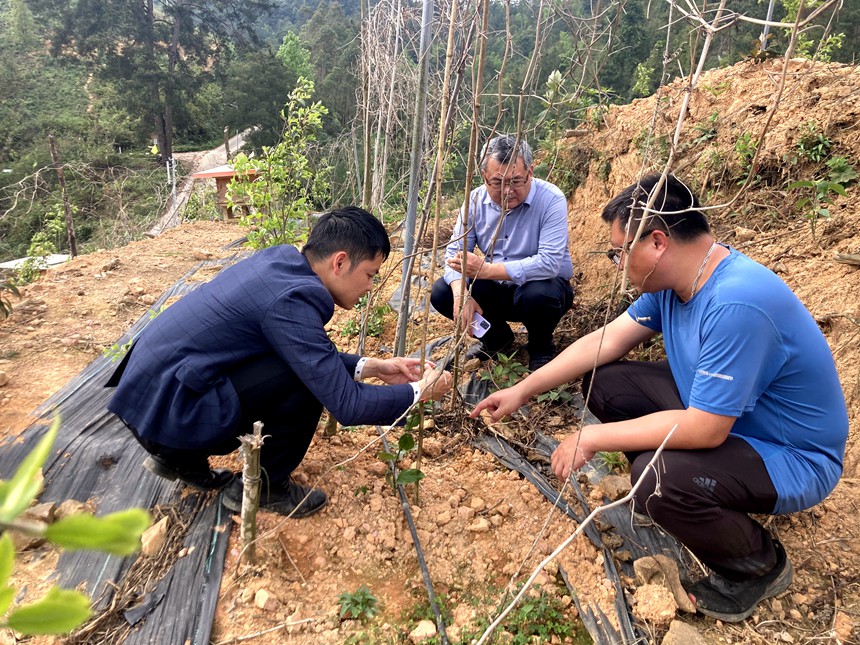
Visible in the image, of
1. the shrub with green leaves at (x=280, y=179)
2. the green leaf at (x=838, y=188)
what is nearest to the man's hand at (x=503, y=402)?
the shrub with green leaves at (x=280, y=179)

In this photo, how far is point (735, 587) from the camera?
65.3 inches

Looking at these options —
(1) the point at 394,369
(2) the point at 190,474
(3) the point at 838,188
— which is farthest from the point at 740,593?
(3) the point at 838,188

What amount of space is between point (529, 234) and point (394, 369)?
1.34 meters

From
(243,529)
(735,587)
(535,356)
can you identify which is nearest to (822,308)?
(535,356)

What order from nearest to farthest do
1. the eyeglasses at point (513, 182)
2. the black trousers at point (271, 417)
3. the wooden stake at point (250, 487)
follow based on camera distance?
the wooden stake at point (250, 487) → the black trousers at point (271, 417) → the eyeglasses at point (513, 182)

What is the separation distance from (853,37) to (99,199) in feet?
76.9

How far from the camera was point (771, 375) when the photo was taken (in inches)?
60.9

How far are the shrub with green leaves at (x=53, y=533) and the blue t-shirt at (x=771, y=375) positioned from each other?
152 cm

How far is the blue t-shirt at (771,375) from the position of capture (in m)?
1.47

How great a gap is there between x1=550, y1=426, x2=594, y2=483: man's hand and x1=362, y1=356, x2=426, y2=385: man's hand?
578 millimetres

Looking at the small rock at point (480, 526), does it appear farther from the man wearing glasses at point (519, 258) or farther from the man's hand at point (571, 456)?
the man wearing glasses at point (519, 258)

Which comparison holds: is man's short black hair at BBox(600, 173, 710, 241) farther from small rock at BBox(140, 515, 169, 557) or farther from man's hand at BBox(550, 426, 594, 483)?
small rock at BBox(140, 515, 169, 557)

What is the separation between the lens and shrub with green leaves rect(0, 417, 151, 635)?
263 millimetres

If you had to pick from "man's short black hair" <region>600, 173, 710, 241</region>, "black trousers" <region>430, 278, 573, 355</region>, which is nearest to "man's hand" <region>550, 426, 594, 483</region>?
"man's short black hair" <region>600, 173, 710, 241</region>
